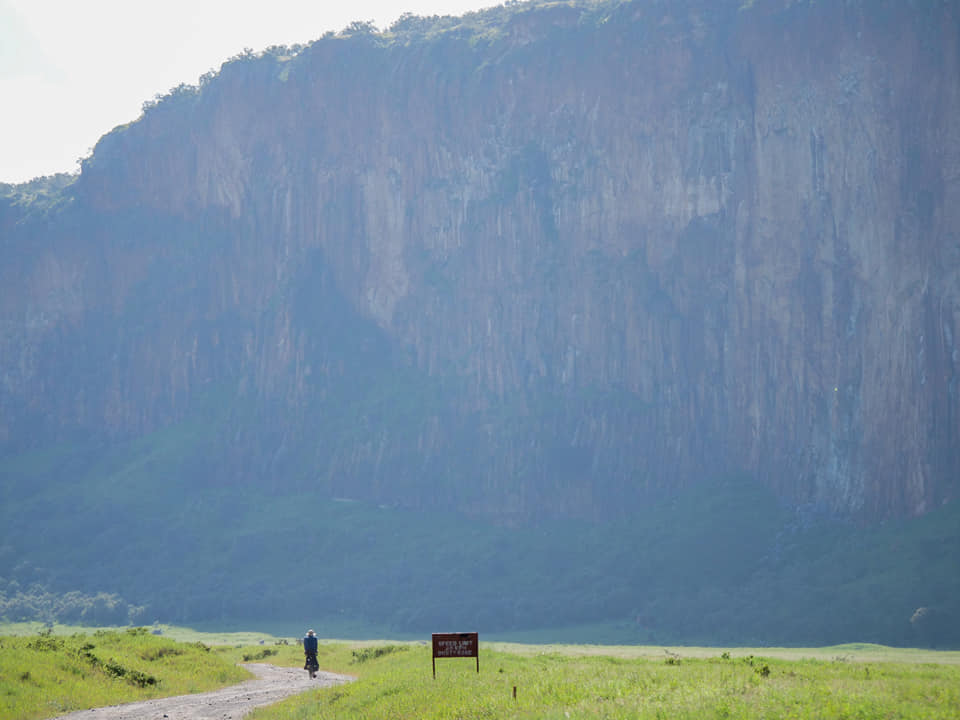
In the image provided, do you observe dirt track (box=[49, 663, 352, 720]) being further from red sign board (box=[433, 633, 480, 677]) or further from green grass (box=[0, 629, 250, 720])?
red sign board (box=[433, 633, 480, 677])

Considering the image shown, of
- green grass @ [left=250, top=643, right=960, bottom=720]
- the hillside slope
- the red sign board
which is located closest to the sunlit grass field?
green grass @ [left=250, top=643, right=960, bottom=720]

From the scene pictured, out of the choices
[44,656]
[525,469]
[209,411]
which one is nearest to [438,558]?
[525,469]

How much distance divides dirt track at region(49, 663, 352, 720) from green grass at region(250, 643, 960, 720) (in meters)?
1.27

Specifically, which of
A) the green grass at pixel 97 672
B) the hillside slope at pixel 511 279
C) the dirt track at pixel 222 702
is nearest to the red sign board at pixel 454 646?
the dirt track at pixel 222 702

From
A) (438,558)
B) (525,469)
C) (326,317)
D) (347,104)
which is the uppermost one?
(347,104)

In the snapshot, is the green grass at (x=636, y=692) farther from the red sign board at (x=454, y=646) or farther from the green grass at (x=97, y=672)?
the green grass at (x=97, y=672)

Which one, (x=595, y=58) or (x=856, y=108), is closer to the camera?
(x=856, y=108)

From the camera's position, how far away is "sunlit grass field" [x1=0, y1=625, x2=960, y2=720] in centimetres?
2658

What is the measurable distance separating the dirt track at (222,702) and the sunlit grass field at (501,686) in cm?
96

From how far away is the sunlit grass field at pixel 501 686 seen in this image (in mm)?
26578

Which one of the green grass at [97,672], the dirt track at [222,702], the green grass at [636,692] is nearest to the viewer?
the green grass at [636,692]

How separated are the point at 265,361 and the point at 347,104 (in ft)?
107

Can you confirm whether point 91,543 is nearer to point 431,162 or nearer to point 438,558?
point 438,558

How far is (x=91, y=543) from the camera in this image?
436 ft
